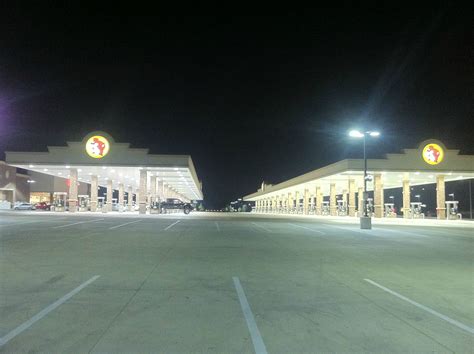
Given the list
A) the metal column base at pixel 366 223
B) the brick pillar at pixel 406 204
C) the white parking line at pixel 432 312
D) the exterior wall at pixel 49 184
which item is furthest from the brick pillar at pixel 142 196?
the exterior wall at pixel 49 184

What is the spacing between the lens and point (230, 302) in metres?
7.51

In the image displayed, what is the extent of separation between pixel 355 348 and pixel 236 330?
1.59m

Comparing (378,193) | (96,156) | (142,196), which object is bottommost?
(142,196)

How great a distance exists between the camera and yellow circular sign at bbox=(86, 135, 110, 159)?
46250mm

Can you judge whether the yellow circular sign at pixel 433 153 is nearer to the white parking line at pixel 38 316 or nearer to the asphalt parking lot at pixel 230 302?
the asphalt parking lot at pixel 230 302

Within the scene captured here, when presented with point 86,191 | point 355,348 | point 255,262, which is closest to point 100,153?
point 255,262

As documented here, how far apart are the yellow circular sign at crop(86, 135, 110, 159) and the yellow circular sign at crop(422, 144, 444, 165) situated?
3534 centimetres

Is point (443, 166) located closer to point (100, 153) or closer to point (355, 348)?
point (100, 153)

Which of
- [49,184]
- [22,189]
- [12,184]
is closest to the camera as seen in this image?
[12,184]

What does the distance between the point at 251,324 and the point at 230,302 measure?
135 cm

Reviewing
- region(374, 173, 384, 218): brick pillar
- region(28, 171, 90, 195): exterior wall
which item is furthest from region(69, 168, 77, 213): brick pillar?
region(28, 171, 90, 195): exterior wall

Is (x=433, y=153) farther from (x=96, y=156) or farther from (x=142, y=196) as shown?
(x=96, y=156)

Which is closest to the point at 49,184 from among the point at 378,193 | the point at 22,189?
the point at 22,189

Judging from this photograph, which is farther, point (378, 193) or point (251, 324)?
point (378, 193)
